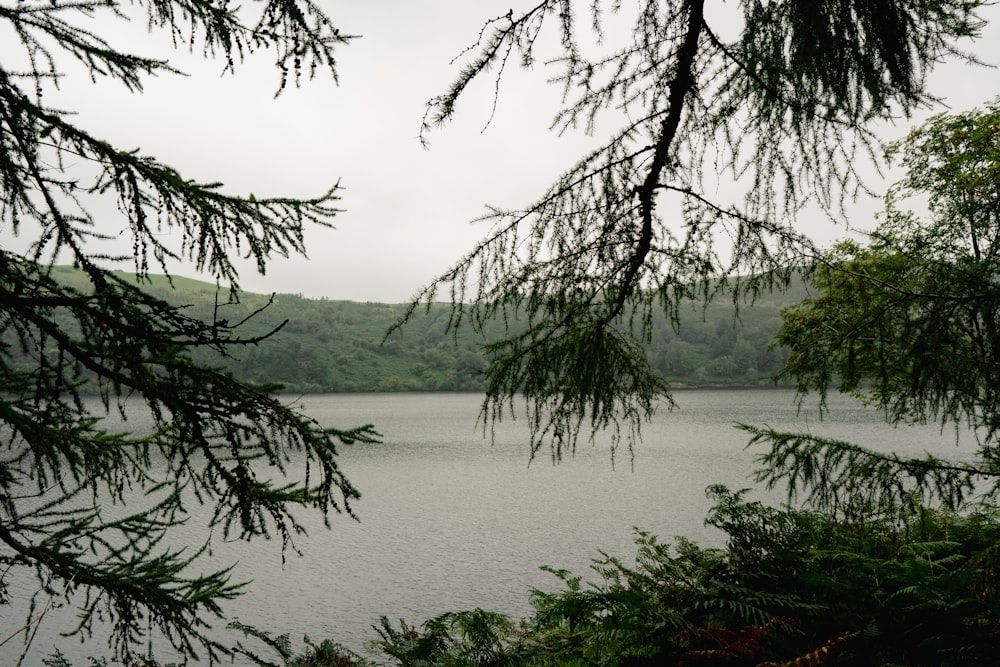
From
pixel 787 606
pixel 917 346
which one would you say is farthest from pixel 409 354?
pixel 917 346

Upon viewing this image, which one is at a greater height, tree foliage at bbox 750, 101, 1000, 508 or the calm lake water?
tree foliage at bbox 750, 101, 1000, 508

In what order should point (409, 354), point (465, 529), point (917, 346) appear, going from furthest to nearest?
point (409, 354), point (465, 529), point (917, 346)

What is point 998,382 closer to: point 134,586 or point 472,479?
point 134,586

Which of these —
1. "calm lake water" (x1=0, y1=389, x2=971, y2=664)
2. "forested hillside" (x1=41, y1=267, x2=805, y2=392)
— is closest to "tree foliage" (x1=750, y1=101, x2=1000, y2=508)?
"calm lake water" (x1=0, y1=389, x2=971, y2=664)

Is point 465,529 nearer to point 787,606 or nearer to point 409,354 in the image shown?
point 787,606

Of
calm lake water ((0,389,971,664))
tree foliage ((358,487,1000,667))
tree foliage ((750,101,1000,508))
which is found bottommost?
calm lake water ((0,389,971,664))

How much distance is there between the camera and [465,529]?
20.7m

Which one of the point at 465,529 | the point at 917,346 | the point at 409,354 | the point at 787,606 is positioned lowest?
the point at 465,529

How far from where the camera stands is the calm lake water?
14.0 meters

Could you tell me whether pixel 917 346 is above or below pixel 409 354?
above

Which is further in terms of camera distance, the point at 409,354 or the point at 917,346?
the point at 409,354

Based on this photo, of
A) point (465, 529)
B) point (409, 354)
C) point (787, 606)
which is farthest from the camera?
point (409, 354)

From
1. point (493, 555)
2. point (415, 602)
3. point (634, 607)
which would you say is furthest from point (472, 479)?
point (634, 607)

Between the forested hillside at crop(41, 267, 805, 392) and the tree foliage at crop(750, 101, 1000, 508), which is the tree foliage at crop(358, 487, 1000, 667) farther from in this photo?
the forested hillside at crop(41, 267, 805, 392)
